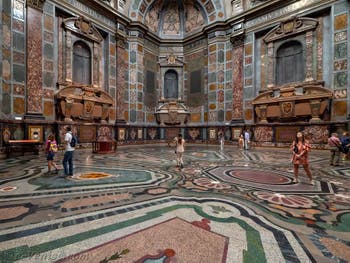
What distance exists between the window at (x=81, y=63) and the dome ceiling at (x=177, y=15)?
5.65m

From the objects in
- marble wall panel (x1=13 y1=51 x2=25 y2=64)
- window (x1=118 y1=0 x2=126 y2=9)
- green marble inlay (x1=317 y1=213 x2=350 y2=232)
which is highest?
window (x1=118 y1=0 x2=126 y2=9)

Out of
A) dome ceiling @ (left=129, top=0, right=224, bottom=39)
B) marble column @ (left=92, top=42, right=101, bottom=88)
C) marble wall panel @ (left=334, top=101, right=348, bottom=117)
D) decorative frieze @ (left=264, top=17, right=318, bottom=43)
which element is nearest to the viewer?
marble wall panel @ (left=334, top=101, right=348, bottom=117)

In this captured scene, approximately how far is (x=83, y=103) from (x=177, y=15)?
13.4m

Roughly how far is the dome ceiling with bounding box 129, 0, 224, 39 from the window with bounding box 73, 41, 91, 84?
5.65 m

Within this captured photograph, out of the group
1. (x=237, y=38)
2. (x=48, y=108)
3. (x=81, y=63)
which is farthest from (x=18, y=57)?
(x=237, y=38)

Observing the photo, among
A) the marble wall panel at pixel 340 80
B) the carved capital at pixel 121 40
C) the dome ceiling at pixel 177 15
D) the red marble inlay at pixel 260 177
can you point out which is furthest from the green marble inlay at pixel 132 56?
the marble wall panel at pixel 340 80

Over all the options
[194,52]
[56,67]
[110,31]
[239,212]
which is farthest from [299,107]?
[56,67]

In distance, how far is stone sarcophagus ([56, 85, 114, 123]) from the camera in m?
10.8

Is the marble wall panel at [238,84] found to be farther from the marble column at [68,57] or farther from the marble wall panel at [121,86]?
the marble column at [68,57]

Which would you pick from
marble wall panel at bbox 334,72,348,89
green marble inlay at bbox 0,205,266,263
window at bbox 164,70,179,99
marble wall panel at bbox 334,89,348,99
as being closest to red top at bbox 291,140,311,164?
green marble inlay at bbox 0,205,266,263

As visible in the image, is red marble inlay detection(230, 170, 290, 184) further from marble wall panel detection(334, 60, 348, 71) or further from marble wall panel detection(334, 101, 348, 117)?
marble wall panel detection(334, 60, 348, 71)

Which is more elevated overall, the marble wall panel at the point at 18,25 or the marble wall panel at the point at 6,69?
the marble wall panel at the point at 18,25

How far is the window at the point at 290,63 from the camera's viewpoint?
12.4m

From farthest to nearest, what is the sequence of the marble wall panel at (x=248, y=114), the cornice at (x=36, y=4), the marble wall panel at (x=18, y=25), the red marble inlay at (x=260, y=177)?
the marble wall panel at (x=248, y=114) → the cornice at (x=36, y=4) → the marble wall panel at (x=18, y=25) → the red marble inlay at (x=260, y=177)
